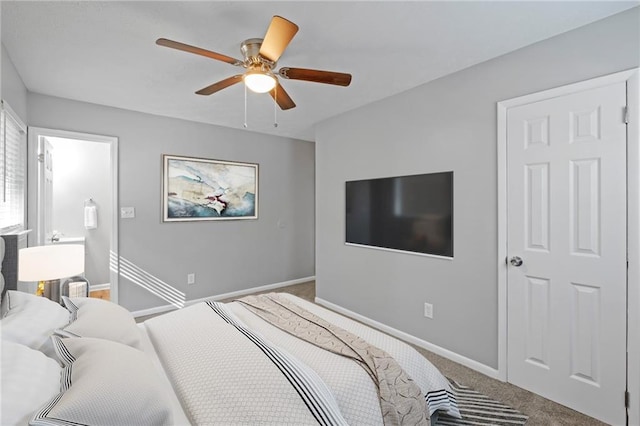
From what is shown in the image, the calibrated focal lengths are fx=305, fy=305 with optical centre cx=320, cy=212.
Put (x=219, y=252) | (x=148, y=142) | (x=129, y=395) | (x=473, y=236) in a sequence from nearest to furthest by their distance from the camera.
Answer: (x=129, y=395) → (x=473, y=236) → (x=148, y=142) → (x=219, y=252)

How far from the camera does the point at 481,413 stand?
1.96 metres

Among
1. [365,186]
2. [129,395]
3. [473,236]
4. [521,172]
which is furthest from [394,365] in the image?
[365,186]

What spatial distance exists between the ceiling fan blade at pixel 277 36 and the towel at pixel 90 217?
4375 millimetres

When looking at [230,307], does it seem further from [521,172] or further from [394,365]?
[521,172]

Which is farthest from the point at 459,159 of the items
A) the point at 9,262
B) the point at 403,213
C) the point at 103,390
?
the point at 9,262

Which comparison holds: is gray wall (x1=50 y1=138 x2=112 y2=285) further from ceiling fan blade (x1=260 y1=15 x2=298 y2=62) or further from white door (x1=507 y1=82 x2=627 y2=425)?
white door (x1=507 y1=82 x2=627 y2=425)

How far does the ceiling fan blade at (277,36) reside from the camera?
151 centimetres

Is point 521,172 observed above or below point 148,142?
below

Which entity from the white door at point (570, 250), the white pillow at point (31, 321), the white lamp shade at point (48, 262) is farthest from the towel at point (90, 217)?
the white door at point (570, 250)

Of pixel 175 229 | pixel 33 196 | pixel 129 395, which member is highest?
pixel 33 196

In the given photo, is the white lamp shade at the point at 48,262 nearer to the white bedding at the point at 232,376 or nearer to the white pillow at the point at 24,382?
the white bedding at the point at 232,376

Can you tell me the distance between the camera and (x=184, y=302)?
3.97 m

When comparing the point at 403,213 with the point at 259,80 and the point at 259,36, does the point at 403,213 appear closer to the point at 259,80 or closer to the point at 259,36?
the point at 259,80

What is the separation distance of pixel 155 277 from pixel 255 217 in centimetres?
154
